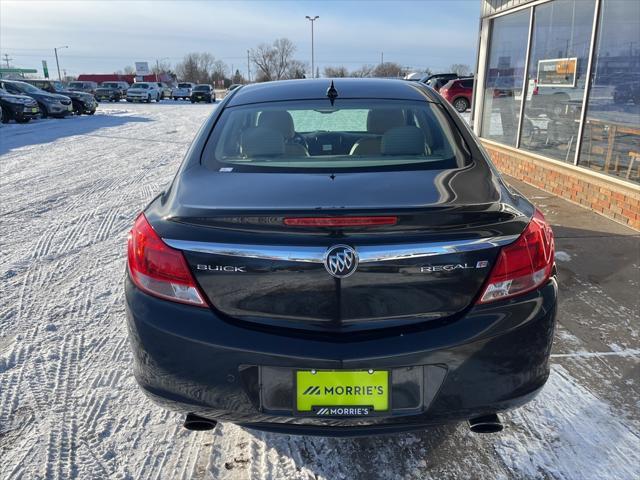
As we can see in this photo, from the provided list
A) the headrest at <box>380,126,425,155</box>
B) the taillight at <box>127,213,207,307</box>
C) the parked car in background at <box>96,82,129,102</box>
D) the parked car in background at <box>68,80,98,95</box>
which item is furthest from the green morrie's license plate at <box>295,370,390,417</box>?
the parked car in background at <box>96,82,129,102</box>

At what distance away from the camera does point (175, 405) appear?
198cm

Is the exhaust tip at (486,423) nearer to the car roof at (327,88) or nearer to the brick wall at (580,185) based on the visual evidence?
the car roof at (327,88)

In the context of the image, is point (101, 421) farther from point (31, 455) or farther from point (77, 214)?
point (77, 214)

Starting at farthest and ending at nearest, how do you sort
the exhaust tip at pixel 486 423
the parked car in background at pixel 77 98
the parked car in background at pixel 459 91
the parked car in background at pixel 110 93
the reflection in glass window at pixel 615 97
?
the parked car in background at pixel 110 93, the parked car in background at pixel 77 98, the parked car in background at pixel 459 91, the reflection in glass window at pixel 615 97, the exhaust tip at pixel 486 423

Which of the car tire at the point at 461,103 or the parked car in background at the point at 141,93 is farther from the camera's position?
the parked car in background at the point at 141,93

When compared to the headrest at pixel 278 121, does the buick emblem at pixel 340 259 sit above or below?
below

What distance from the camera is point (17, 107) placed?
57.6 feet

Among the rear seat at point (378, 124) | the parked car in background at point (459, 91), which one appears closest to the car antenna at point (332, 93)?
the rear seat at point (378, 124)

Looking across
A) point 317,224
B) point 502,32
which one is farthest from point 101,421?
point 502,32

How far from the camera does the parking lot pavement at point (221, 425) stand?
2248 mm

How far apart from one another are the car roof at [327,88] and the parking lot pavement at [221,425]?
174cm

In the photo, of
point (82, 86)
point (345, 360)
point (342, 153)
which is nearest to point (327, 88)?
point (342, 153)

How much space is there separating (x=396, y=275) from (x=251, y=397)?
2.23 feet

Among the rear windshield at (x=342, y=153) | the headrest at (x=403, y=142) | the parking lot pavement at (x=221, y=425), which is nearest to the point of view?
the parking lot pavement at (x=221, y=425)
